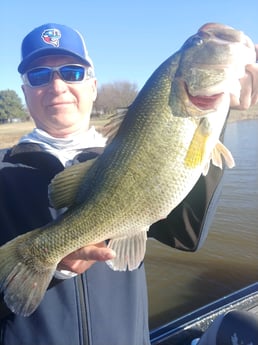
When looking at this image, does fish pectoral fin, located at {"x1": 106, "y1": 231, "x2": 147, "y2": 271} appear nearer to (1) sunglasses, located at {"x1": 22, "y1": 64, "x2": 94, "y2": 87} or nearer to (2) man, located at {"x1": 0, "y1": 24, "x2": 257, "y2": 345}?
(2) man, located at {"x1": 0, "y1": 24, "x2": 257, "y2": 345}

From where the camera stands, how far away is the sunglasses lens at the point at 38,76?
2.52 meters

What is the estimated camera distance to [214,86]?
6.47ft

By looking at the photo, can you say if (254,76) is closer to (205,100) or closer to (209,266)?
(205,100)

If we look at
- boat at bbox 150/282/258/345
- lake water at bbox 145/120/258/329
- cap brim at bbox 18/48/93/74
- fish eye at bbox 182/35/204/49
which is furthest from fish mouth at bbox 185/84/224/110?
lake water at bbox 145/120/258/329

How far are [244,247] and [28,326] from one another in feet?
23.8

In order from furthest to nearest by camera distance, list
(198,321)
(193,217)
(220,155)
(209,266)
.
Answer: (209,266), (198,321), (193,217), (220,155)

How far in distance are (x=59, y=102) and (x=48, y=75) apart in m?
0.22

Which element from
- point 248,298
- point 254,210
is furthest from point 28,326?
point 254,210

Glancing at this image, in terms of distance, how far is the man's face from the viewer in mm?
2484

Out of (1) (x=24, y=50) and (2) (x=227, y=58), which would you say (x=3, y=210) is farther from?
(2) (x=227, y=58)

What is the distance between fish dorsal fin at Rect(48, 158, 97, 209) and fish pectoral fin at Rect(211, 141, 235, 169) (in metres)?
0.72

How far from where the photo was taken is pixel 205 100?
198cm

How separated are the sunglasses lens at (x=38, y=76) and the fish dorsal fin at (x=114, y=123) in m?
0.74

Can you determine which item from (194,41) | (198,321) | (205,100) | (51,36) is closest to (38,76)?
(51,36)
